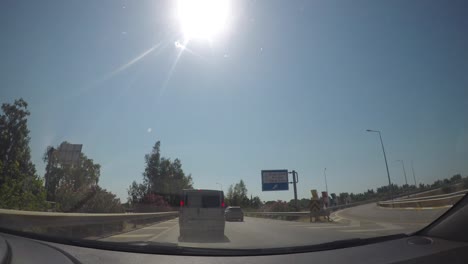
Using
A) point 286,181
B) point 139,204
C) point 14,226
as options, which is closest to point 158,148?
point 139,204

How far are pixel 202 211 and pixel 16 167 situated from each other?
27.6 feet

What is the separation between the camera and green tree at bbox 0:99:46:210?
10203 millimetres

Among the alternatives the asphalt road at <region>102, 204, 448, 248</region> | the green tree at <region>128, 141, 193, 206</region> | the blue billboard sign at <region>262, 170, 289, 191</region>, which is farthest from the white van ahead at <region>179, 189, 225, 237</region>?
the green tree at <region>128, 141, 193, 206</region>

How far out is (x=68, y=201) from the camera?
1655 cm

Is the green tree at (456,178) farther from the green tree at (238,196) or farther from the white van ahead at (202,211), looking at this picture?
the green tree at (238,196)

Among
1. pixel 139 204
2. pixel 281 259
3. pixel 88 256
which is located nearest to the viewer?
pixel 88 256

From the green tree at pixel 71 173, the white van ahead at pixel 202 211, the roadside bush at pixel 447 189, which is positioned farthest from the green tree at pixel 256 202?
the roadside bush at pixel 447 189

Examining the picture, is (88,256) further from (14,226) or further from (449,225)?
(449,225)

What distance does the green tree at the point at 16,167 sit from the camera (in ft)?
33.5

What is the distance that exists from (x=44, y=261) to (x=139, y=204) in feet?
126

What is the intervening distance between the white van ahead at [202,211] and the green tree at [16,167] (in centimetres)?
578

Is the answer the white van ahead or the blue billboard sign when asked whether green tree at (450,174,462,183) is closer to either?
the white van ahead

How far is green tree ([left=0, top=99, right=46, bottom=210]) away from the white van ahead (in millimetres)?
5783

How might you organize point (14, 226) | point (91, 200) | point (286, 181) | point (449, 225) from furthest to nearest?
point (286, 181) → point (91, 200) → point (14, 226) → point (449, 225)
